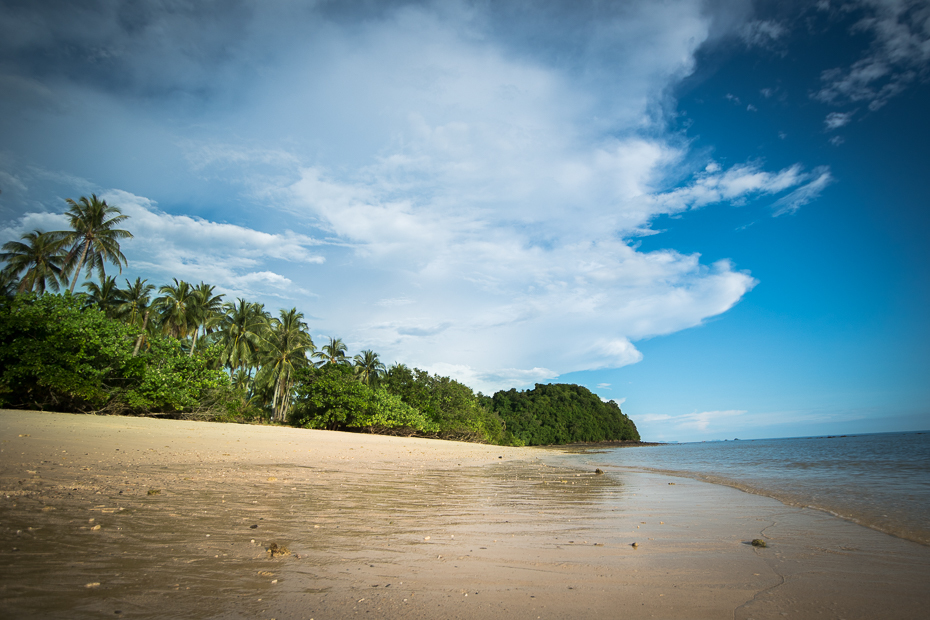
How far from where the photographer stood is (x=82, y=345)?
17.0m

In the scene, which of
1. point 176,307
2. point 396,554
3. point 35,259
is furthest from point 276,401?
point 396,554

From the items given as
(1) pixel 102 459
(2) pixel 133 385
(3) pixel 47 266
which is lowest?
(1) pixel 102 459

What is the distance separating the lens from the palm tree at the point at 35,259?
32125 millimetres

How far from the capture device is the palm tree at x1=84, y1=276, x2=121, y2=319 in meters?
37.9

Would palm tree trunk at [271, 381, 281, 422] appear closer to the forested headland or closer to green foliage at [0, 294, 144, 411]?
the forested headland

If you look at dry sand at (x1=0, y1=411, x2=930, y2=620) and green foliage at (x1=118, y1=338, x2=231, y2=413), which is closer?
dry sand at (x1=0, y1=411, x2=930, y2=620)

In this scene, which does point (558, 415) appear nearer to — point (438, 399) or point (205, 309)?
point (438, 399)

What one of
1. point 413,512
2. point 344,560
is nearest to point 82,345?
point 413,512

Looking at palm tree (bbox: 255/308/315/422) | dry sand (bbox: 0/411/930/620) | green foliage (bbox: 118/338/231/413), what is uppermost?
palm tree (bbox: 255/308/315/422)

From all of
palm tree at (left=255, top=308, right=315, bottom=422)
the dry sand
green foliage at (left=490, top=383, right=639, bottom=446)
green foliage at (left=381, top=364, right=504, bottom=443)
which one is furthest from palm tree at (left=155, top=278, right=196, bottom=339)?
green foliage at (left=490, top=383, right=639, bottom=446)

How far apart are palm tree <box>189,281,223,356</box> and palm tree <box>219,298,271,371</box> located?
2.65 feet

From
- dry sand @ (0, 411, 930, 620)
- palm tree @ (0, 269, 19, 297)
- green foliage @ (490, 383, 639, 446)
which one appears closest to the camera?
dry sand @ (0, 411, 930, 620)

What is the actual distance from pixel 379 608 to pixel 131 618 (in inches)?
49.5

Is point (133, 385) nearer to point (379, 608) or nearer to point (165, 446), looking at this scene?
point (165, 446)
